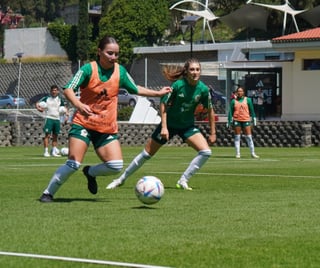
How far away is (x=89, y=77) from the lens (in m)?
13.2

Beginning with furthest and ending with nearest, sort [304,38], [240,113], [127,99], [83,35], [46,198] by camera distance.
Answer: [83,35]
[127,99]
[304,38]
[240,113]
[46,198]

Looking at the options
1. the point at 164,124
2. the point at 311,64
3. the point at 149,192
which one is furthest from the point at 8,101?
the point at 149,192

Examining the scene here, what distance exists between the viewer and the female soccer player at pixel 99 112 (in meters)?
13.1

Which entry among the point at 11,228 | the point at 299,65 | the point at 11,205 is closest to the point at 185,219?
the point at 11,228

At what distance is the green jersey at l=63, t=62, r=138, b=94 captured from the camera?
1297 cm

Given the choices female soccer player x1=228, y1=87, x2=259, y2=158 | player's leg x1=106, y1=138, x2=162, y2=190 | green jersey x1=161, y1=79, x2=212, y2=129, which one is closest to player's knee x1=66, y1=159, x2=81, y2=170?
player's leg x1=106, y1=138, x2=162, y2=190

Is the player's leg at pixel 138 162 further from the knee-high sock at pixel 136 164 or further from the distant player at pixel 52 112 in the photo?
the distant player at pixel 52 112

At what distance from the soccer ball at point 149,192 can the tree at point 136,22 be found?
76.4 meters

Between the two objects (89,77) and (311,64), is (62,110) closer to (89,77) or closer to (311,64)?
(89,77)

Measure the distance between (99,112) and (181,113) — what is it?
3450 millimetres

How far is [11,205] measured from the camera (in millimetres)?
13141

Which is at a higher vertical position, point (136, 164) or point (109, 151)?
point (109, 151)

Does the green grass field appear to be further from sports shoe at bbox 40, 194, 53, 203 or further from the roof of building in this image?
the roof of building

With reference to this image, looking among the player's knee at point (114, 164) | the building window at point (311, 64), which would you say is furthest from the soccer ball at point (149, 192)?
the building window at point (311, 64)
